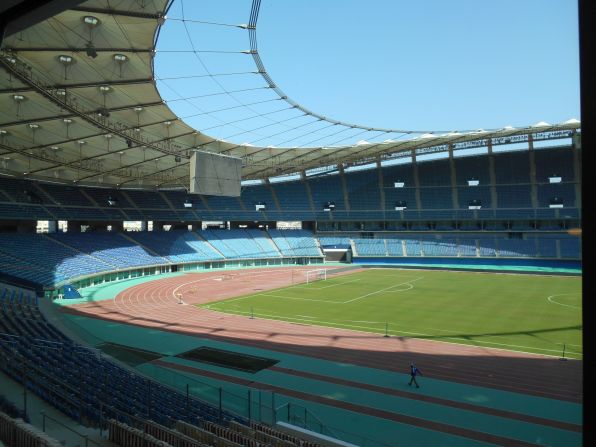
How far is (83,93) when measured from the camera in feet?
71.7

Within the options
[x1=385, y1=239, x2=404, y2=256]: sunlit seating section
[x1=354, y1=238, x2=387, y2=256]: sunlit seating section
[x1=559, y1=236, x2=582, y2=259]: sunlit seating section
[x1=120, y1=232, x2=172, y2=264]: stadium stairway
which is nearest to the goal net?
[x1=354, y1=238, x2=387, y2=256]: sunlit seating section

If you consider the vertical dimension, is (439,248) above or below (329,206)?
below

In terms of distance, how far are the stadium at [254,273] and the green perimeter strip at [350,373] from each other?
119mm

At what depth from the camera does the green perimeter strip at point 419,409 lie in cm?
1210

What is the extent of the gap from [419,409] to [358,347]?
22.9ft

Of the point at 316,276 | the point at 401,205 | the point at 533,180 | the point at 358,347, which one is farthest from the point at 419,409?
the point at 533,180

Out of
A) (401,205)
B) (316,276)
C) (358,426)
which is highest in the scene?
(401,205)

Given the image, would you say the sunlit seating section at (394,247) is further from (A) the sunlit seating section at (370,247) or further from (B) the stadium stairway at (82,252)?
(B) the stadium stairway at (82,252)

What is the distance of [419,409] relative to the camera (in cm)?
1387

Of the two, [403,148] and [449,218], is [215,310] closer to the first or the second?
[403,148]

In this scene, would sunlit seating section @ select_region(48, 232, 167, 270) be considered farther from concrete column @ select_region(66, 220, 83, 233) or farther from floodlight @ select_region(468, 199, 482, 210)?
floodlight @ select_region(468, 199, 482, 210)

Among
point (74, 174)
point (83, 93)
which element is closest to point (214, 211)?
point (74, 174)

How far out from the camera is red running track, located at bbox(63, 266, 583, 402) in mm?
16391

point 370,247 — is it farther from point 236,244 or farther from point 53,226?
point 53,226
